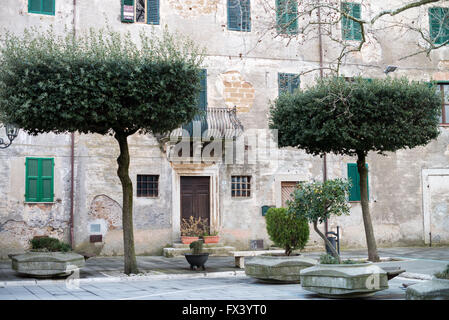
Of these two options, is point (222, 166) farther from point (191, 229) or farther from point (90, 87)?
point (90, 87)

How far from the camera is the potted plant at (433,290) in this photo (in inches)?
261

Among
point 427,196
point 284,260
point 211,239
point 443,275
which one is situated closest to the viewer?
point 443,275

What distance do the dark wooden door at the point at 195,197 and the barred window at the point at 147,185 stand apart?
976 mm

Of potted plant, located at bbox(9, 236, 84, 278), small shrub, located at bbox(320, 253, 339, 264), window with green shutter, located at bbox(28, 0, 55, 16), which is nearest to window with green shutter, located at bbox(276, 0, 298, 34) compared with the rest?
small shrub, located at bbox(320, 253, 339, 264)

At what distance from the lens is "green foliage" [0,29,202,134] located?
1186 cm

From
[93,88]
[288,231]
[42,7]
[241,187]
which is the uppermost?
[42,7]

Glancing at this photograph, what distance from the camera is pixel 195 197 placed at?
63.3ft

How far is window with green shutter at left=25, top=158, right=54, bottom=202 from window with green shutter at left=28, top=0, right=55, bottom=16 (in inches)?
192

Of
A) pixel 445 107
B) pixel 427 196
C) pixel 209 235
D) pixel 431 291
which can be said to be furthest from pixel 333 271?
pixel 445 107

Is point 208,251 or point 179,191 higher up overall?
point 179,191

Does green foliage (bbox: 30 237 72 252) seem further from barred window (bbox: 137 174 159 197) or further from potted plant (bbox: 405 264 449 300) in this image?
potted plant (bbox: 405 264 449 300)

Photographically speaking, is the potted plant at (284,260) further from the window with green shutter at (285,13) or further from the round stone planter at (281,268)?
the window with green shutter at (285,13)

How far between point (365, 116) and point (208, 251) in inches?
276

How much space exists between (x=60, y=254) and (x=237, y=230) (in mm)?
8221
